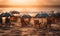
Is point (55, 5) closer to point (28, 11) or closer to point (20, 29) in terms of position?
point (28, 11)

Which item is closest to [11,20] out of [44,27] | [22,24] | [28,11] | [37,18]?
[22,24]

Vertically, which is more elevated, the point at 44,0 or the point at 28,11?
the point at 44,0

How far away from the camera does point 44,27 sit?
6.50 ft

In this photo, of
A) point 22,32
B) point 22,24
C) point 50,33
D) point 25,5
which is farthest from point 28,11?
point 50,33

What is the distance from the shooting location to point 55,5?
1.98 metres

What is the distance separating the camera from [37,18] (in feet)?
6.49

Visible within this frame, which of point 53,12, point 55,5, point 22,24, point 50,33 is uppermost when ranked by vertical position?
point 55,5

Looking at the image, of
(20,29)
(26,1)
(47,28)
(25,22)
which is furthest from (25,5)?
(47,28)

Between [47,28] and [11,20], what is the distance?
26.3 inches

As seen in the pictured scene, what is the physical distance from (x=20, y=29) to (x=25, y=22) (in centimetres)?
16

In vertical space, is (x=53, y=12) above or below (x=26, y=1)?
below

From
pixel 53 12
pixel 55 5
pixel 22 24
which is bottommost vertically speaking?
pixel 22 24

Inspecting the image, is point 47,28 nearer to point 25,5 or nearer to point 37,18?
point 37,18

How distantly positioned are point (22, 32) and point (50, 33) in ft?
1.66
